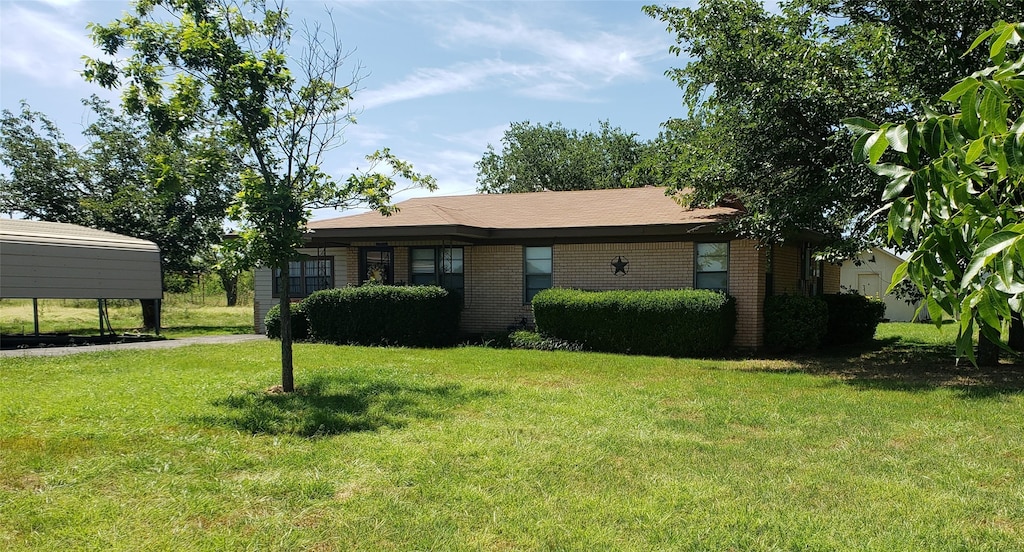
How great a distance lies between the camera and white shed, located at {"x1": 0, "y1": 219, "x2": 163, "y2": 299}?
16.1 m

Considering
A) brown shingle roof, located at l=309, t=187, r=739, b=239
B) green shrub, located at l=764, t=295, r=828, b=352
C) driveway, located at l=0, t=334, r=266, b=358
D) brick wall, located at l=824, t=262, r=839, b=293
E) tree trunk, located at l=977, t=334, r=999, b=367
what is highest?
brown shingle roof, located at l=309, t=187, r=739, b=239

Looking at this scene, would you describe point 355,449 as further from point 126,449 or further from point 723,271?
point 723,271

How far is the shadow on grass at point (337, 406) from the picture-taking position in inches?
283

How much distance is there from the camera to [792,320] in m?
14.5

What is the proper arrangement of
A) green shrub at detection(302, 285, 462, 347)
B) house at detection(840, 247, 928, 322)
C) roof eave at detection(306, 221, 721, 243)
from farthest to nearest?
1. house at detection(840, 247, 928, 322)
2. green shrub at detection(302, 285, 462, 347)
3. roof eave at detection(306, 221, 721, 243)

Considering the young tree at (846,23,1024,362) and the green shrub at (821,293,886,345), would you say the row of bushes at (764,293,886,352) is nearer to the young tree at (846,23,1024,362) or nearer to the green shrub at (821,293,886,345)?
the green shrub at (821,293,886,345)

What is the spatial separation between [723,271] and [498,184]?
2257 centimetres

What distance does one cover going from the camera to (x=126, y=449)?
6.15m

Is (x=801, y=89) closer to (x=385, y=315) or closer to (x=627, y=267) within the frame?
(x=627, y=267)

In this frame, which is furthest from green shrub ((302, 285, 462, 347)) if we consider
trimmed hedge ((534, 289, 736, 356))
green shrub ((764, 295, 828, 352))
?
green shrub ((764, 295, 828, 352))

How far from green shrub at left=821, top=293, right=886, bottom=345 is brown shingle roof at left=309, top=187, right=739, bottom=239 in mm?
4293

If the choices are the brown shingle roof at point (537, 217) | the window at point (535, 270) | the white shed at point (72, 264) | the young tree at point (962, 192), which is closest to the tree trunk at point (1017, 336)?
the brown shingle roof at point (537, 217)

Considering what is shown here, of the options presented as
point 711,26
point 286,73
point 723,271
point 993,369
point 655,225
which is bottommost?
point 993,369

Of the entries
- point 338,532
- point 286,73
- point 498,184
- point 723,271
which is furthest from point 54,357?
point 498,184
